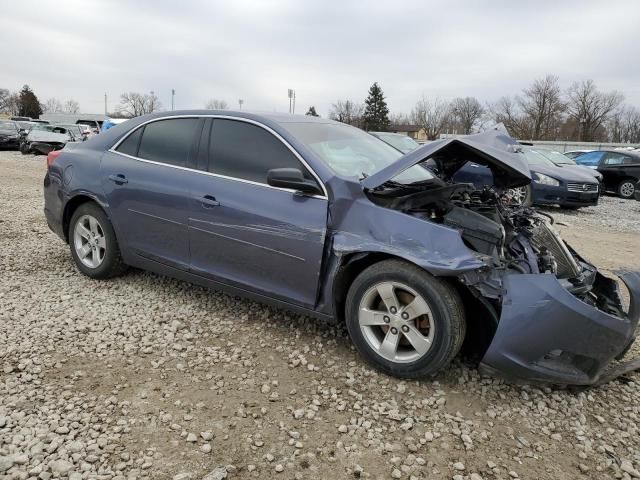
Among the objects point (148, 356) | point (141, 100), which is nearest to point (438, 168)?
point (148, 356)

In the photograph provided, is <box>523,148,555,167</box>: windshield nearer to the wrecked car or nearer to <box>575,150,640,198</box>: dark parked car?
<box>575,150,640,198</box>: dark parked car

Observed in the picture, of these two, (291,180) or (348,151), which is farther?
(348,151)

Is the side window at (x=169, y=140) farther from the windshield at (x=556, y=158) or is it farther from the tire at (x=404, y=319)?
the windshield at (x=556, y=158)

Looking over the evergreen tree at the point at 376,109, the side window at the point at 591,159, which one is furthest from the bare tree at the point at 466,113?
the side window at the point at 591,159

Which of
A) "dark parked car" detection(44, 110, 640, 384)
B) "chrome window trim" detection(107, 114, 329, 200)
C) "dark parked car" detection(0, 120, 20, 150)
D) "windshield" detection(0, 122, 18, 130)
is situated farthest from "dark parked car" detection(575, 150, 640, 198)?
"windshield" detection(0, 122, 18, 130)

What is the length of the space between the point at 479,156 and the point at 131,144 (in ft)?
9.31

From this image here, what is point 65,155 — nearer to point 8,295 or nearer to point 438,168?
point 8,295

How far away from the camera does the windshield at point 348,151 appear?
3.37 metres

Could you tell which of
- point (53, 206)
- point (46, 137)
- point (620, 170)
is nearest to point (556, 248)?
point (53, 206)

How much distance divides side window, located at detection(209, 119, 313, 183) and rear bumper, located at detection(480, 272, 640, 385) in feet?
5.08

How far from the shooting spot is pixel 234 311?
12.7 ft

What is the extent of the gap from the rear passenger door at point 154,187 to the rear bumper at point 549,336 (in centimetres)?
233

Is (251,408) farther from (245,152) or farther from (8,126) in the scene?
(8,126)

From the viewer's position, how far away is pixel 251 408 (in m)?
2.67
